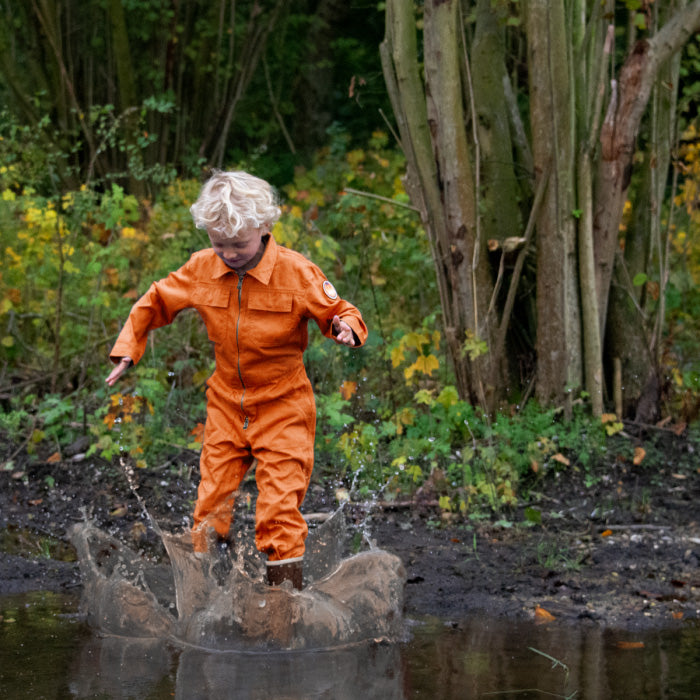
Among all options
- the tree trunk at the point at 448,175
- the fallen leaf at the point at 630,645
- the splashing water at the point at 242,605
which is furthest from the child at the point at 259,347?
the tree trunk at the point at 448,175

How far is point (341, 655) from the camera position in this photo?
12.0ft

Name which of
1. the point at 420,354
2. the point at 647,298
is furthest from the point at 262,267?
the point at 647,298

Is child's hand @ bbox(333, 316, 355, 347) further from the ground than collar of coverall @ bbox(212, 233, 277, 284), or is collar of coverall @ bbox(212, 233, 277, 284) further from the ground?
collar of coverall @ bbox(212, 233, 277, 284)

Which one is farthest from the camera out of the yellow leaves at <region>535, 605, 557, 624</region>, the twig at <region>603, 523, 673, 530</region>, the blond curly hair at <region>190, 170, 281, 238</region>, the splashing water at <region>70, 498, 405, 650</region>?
the twig at <region>603, 523, 673, 530</region>

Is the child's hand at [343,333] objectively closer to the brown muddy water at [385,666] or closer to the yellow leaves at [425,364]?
the brown muddy water at [385,666]

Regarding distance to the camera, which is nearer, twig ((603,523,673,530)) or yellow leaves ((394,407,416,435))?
twig ((603,523,673,530))

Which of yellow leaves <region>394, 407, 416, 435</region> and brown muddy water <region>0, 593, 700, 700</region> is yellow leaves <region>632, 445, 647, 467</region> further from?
brown muddy water <region>0, 593, 700, 700</region>

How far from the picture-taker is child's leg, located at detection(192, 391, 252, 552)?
4023mm

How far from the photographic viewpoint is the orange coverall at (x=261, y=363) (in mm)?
3855

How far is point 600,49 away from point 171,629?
4696 millimetres

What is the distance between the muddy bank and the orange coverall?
0.84 meters

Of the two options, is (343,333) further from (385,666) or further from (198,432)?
(198,432)

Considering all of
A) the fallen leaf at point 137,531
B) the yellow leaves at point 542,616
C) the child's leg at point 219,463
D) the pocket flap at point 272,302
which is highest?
the pocket flap at point 272,302

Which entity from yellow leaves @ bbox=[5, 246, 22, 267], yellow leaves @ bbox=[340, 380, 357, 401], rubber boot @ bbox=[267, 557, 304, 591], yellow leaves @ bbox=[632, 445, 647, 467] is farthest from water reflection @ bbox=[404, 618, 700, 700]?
yellow leaves @ bbox=[5, 246, 22, 267]
